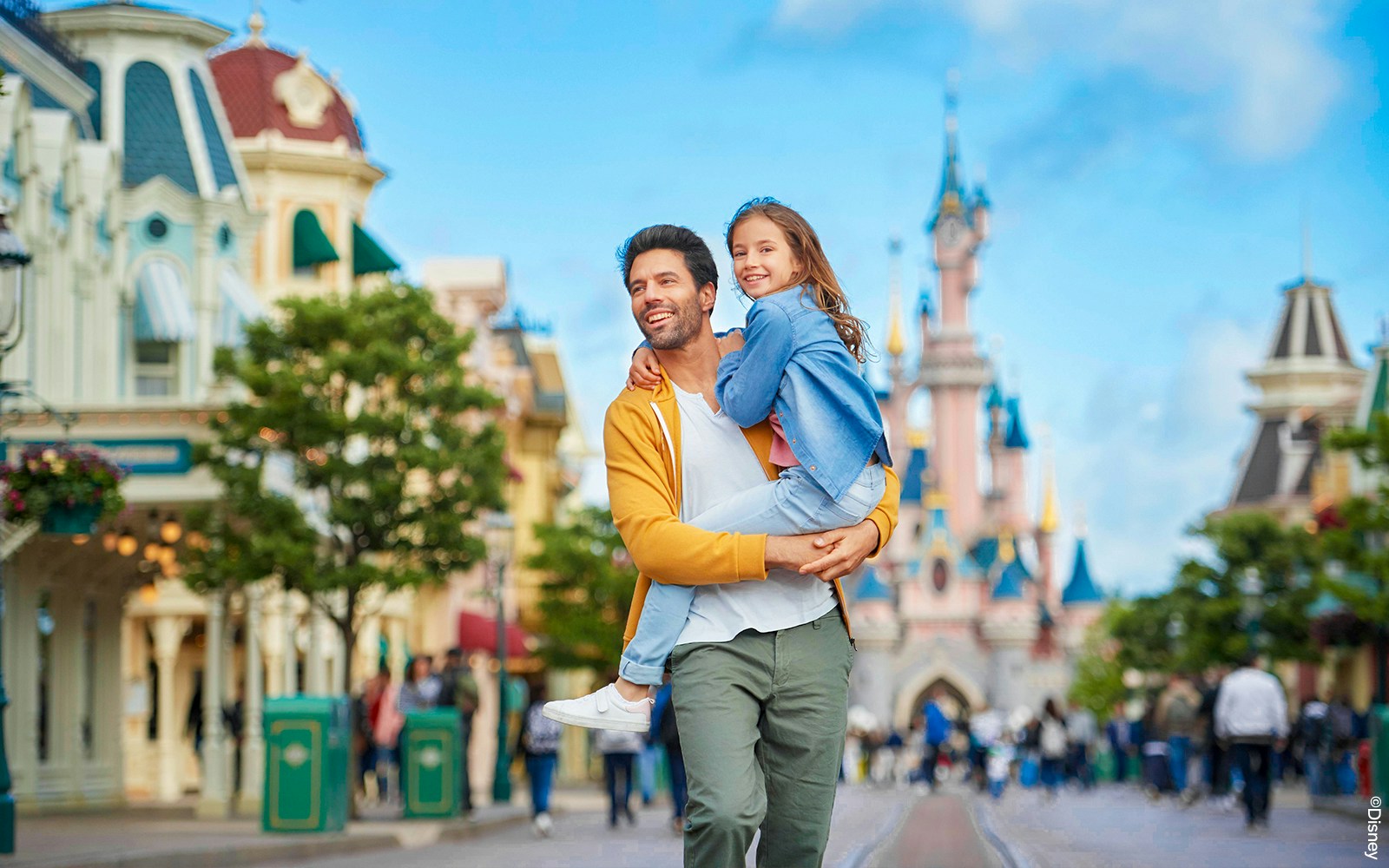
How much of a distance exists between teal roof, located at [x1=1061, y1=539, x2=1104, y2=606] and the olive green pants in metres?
114

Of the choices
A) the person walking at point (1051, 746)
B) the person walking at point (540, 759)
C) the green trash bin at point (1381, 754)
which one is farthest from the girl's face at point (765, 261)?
the person walking at point (1051, 746)

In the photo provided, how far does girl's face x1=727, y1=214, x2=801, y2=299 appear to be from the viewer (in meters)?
5.48

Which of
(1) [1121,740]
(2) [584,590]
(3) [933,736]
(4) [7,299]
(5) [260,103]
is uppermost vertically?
(5) [260,103]

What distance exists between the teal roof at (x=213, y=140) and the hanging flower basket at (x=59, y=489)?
1244 centimetres

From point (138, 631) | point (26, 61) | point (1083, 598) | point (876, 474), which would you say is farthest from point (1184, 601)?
point (1083, 598)

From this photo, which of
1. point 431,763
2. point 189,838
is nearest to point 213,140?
point 431,763

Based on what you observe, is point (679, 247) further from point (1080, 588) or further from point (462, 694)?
point (1080, 588)

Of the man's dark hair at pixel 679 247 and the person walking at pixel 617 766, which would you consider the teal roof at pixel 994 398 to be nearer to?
the person walking at pixel 617 766

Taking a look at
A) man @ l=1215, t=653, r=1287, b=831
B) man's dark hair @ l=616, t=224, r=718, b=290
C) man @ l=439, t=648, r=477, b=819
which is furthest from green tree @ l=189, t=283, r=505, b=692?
man's dark hair @ l=616, t=224, r=718, b=290

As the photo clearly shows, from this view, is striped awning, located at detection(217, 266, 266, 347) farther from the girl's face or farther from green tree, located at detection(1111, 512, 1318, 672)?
green tree, located at detection(1111, 512, 1318, 672)

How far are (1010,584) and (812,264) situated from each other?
9975 cm

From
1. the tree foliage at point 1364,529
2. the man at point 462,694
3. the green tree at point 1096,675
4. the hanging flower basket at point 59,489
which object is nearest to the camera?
the hanging flower basket at point 59,489

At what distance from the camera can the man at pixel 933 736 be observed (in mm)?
36500

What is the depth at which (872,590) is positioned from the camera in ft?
334
